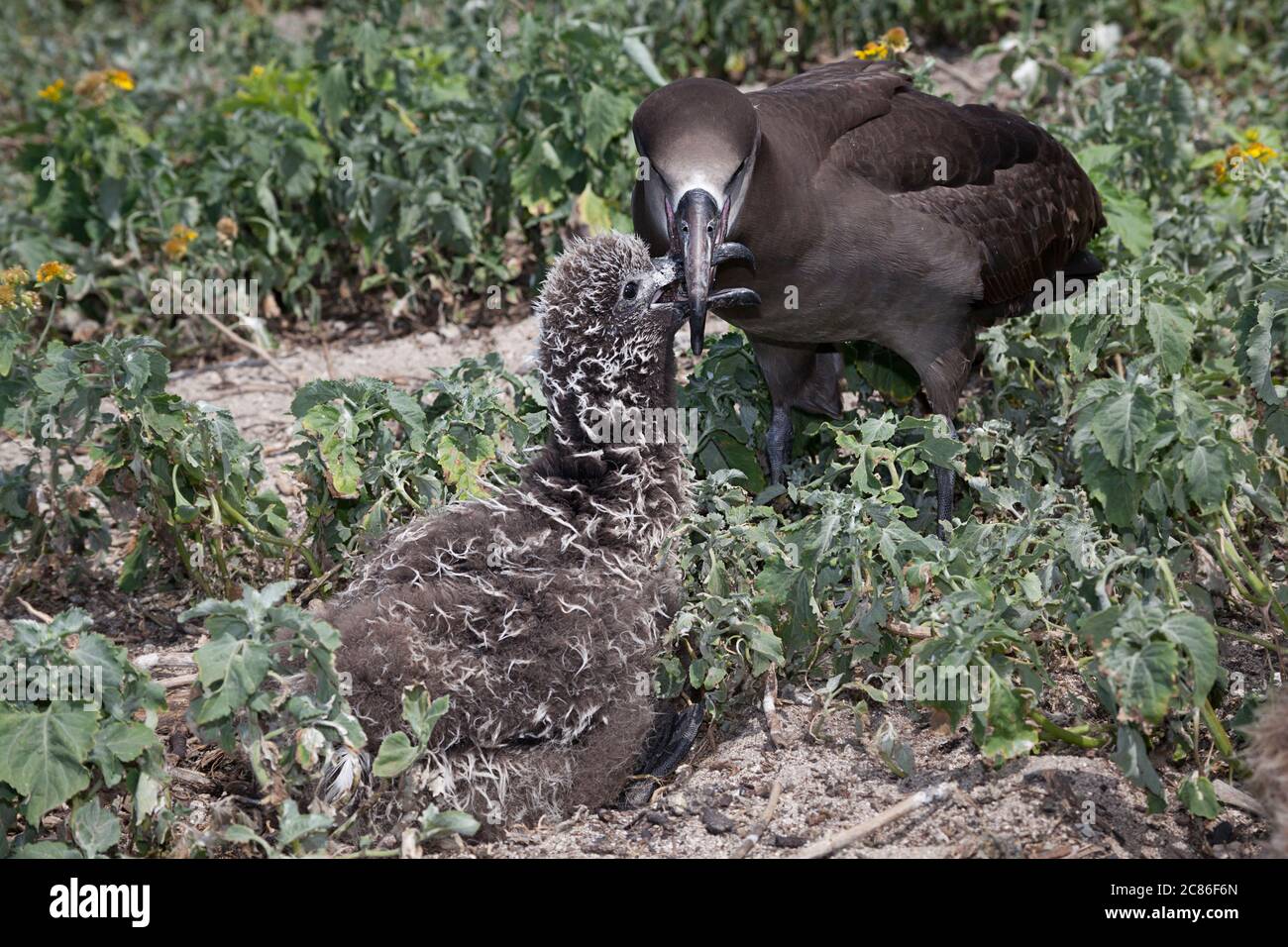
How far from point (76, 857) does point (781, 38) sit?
A: 23.2 feet

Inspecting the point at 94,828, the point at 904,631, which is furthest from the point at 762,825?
the point at 94,828

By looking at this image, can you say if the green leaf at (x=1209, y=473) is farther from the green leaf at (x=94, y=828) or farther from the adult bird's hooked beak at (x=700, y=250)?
the green leaf at (x=94, y=828)

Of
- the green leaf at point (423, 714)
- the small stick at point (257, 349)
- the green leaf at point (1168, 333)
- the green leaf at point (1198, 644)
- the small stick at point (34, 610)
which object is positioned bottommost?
the green leaf at point (423, 714)

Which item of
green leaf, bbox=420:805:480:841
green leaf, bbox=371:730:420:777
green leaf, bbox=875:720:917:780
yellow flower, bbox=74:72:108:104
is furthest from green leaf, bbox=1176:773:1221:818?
yellow flower, bbox=74:72:108:104

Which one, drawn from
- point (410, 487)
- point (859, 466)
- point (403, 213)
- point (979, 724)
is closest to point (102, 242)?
point (403, 213)

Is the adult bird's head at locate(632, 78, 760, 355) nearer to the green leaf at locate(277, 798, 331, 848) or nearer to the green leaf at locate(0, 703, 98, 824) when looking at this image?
the green leaf at locate(277, 798, 331, 848)

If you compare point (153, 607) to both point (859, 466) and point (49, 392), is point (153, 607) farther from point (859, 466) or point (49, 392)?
point (859, 466)

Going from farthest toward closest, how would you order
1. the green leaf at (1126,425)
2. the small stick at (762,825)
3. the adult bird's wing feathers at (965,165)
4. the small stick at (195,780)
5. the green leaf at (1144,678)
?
the adult bird's wing feathers at (965,165) < the small stick at (195,780) < the green leaf at (1126,425) < the small stick at (762,825) < the green leaf at (1144,678)

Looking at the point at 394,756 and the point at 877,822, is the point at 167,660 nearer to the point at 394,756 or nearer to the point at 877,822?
the point at 394,756

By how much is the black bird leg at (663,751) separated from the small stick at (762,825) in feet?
1.30

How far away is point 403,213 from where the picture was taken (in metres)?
7.09

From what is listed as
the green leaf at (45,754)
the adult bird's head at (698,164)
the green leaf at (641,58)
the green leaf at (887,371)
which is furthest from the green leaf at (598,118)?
the green leaf at (45,754)

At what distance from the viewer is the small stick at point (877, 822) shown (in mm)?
3885

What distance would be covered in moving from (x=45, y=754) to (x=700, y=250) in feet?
8.00
